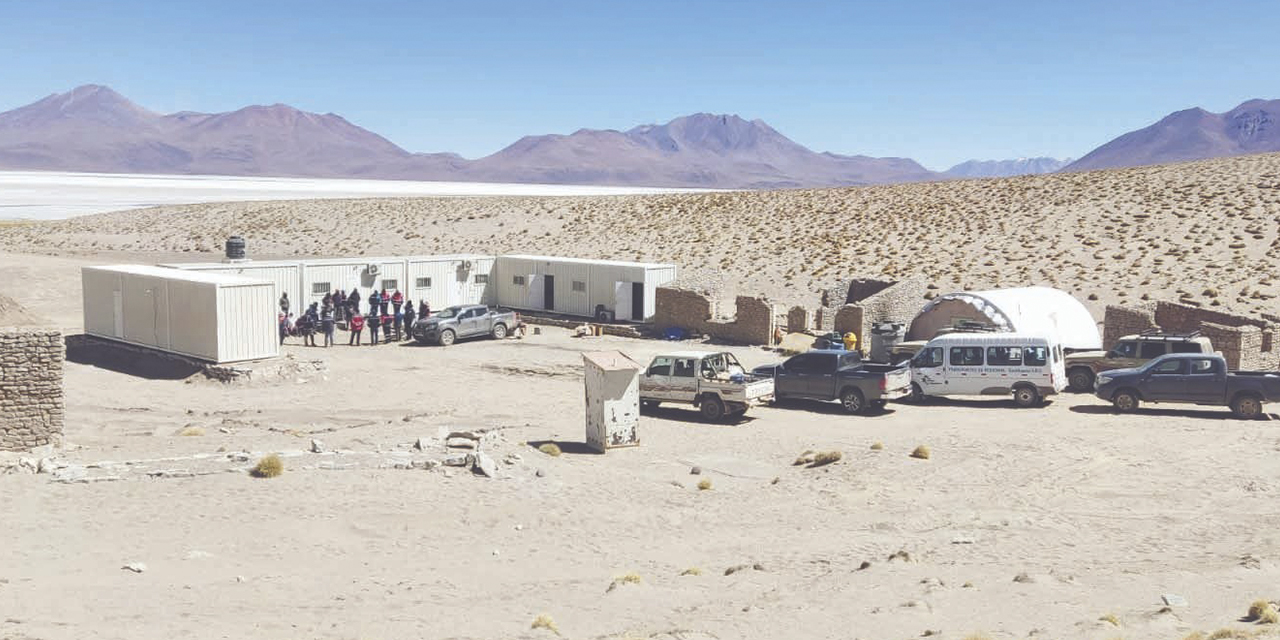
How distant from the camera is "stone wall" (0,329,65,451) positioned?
20.5 metres

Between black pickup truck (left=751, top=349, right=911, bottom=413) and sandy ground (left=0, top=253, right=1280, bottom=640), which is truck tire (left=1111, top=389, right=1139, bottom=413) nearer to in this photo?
sandy ground (left=0, top=253, right=1280, bottom=640)

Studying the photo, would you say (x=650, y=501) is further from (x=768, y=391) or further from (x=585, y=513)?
(x=768, y=391)

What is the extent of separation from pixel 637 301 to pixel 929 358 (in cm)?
1596

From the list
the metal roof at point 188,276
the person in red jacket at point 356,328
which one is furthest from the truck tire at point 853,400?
the person in red jacket at point 356,328

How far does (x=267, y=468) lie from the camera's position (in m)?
19.2

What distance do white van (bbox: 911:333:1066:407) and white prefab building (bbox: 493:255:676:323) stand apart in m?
15.2

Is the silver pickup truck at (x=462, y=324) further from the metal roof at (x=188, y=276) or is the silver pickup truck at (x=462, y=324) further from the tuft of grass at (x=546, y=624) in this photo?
the tuft of grass at (x=546, y=624)

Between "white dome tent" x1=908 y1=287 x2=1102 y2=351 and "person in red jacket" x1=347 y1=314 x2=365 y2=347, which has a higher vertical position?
"white dome tent" x1=908 y1=287 x2=1102 y2=351

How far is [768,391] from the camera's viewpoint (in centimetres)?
2573

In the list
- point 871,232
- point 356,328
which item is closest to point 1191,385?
point 356,328

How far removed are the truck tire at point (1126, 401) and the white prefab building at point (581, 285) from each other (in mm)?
18342

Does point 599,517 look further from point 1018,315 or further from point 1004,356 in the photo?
point 1018,315

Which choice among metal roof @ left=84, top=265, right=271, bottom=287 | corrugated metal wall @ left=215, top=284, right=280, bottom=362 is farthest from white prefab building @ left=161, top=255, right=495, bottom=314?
corrugated metal wall @ left=215, top=284, right=280, bottom=362

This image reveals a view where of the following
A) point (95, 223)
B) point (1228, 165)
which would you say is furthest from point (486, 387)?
point (95, 223)
